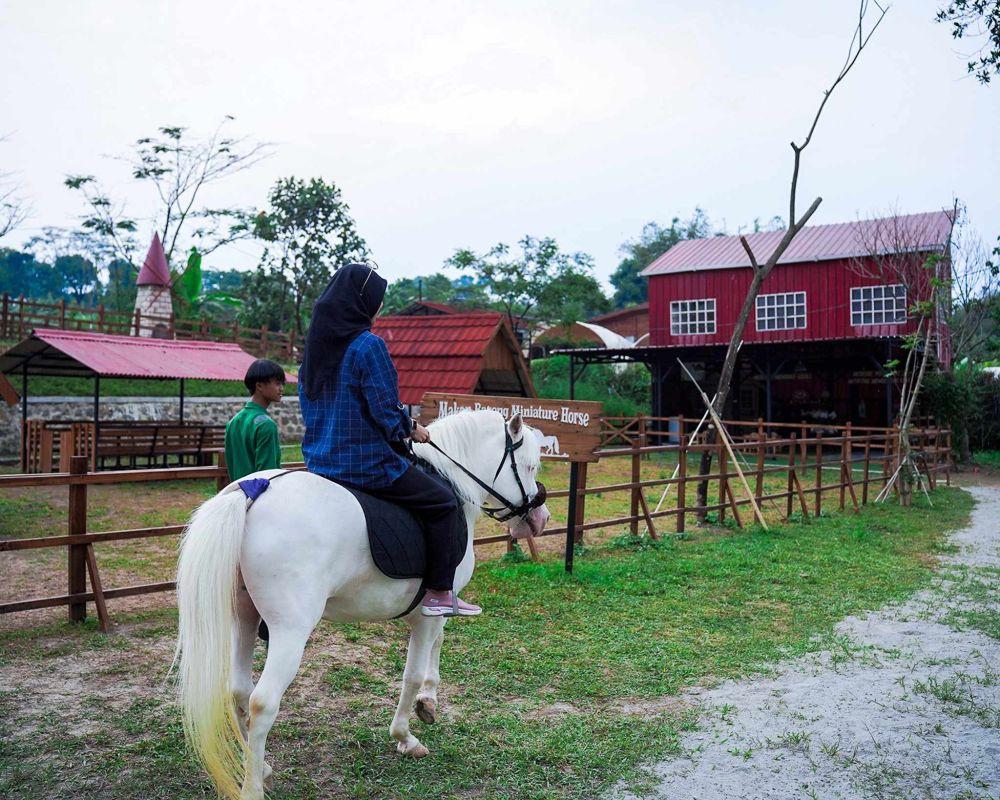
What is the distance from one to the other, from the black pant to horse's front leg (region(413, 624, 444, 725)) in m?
0.37

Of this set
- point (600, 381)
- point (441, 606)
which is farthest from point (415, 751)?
point (600, 381)

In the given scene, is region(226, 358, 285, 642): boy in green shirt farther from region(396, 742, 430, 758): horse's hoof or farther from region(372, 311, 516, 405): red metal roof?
region(372, 311, 516, 405): red metal roof

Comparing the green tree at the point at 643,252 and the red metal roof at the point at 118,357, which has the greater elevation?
the green tree at the point at 643,252

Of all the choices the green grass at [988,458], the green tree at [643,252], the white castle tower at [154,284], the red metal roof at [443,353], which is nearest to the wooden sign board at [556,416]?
the red metal roof at [443,353]

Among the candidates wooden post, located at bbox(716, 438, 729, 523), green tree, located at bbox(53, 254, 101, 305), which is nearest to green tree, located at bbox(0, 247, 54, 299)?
green tree, located at bbox(53, 254, 101, 305)

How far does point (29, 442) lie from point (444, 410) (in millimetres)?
11132

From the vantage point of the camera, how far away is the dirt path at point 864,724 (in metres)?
3.41

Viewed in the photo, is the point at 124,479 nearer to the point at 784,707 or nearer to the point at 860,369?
the point at 784,707

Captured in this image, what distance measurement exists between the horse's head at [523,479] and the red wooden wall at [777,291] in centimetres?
2036

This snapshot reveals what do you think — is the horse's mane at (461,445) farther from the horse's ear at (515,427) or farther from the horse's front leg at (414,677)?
the horse's front leg at (414,677)

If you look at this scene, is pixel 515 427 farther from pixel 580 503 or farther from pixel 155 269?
pixel 155 269

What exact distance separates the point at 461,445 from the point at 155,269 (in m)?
29.3

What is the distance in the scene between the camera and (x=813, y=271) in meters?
24.4

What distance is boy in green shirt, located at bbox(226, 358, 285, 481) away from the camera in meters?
4.51
